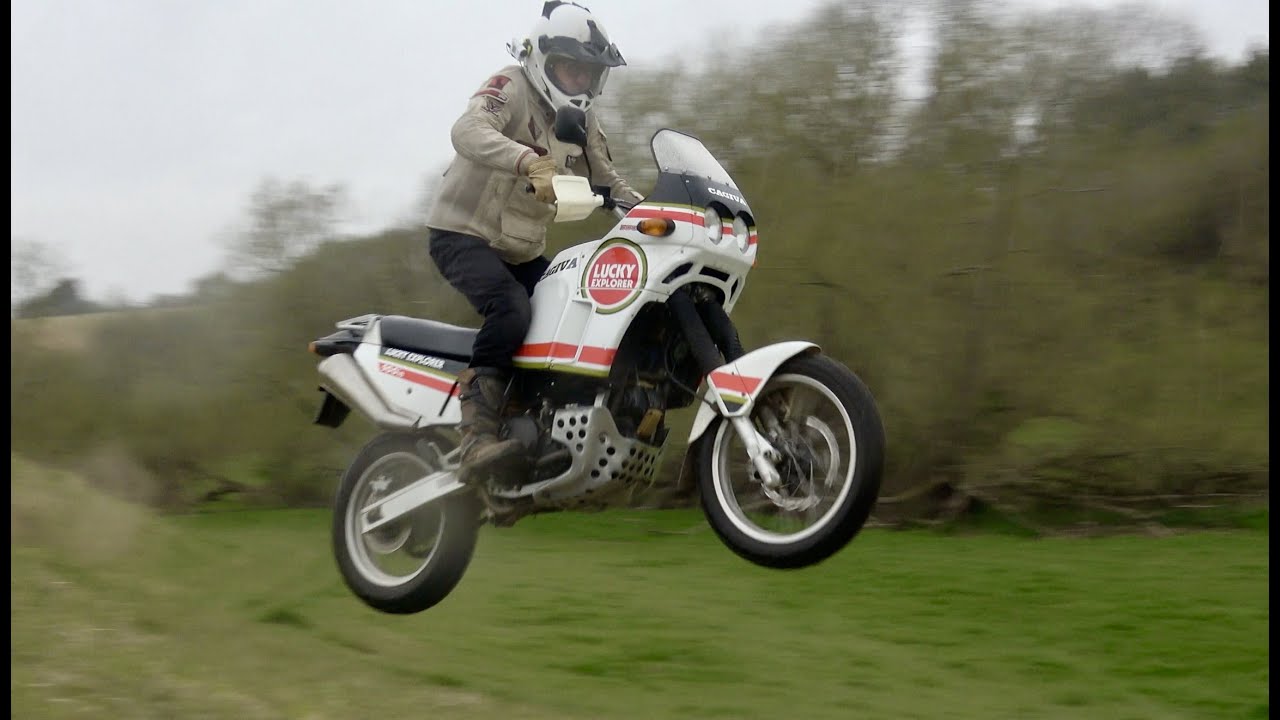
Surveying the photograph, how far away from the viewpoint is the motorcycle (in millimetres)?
4727

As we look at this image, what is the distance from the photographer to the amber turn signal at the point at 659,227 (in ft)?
16.3

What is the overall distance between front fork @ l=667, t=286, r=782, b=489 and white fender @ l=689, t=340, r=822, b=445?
0.17ft

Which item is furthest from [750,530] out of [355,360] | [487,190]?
[355,360]

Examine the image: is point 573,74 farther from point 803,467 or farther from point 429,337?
point 803,467

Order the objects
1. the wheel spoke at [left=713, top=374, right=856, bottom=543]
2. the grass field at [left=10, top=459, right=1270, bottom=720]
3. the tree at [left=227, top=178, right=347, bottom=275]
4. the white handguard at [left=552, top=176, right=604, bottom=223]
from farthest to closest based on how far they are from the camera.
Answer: the tree at [left=227, top=178, right=347, bottom=275] → the grass field at [left=10, top=459, right=1270, bottom=720] → the white handguard at [left=552, top=176, right=604, bottom=223] → the wheel spoke at [left=713, top=374, right=856, bottom=543]

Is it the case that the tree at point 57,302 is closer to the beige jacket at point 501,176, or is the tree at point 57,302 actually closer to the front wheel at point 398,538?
the front wheel at point 398,538

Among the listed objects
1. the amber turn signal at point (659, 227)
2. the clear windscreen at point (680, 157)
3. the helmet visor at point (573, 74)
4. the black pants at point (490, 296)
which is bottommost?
the black pants at point (490, 296)

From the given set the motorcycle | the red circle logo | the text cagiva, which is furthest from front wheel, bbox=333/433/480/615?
the text cagiva

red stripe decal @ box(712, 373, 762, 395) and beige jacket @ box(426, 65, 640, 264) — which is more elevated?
beige jacket @ box(426, 65, 640, 264)

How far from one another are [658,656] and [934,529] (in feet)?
21.6

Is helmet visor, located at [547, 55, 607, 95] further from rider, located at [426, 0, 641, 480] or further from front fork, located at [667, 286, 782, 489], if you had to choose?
front fork, located at [667, 286, 782, 489]

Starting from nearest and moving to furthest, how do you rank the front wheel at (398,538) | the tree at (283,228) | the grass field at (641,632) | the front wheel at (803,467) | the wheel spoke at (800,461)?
the front wheel at (803,467), the wheel spoke at (800,461), the front wheel at (398,538), the grass field at (641,632), the tree at (283,228)

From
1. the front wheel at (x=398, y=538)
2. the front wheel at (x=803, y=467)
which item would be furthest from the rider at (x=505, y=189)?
the front wheel at (x=803, y=467)

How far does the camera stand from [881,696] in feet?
30.3
